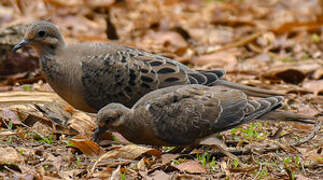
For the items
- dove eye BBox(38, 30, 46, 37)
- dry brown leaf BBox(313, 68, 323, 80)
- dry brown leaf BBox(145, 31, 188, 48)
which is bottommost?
dry brown leaf BBox(313, 68, 323, 80)

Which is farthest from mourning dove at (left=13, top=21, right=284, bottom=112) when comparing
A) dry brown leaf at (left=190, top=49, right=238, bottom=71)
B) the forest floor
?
dry brown leaf at (left=190, top=49, right=238, bottom=71)

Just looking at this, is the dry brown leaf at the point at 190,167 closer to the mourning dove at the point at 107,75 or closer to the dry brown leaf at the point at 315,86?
the mourning dove at the point at 107,75

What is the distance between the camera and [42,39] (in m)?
6.01

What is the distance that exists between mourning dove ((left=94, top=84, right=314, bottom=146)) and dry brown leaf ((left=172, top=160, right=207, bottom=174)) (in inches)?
11.7

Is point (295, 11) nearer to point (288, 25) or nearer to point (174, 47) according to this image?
point (288, 25)

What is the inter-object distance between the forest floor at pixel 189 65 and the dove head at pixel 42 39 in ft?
→ 1.82

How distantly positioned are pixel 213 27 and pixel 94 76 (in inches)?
200

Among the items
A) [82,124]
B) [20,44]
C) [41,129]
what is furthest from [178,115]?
[20,44]

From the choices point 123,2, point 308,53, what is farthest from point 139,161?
point 123,2

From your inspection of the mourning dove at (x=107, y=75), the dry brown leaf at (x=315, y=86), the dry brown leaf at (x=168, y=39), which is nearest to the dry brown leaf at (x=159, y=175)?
the mourning dove at (x=107, y=75)

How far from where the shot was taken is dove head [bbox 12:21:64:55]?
19.6 feet

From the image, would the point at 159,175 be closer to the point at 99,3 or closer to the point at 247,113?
the point at 247,113

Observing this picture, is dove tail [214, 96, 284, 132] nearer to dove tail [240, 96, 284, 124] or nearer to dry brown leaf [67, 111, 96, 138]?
dove tail [240, 96, 284, 124]

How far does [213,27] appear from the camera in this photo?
10.5 metres
